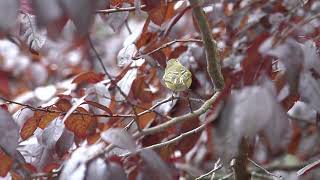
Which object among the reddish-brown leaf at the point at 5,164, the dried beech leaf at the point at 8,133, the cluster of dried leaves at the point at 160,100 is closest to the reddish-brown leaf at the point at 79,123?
the cluster of dried leaves at the point at 160,100

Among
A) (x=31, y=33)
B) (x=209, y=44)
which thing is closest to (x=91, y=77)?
(x=31, y=33)

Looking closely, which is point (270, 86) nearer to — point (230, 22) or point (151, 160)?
point (151, 160)

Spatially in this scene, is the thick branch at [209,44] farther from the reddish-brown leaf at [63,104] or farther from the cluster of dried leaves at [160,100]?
the reddish-brown leaf at [63,104]

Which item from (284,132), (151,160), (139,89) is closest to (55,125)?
(139,89)

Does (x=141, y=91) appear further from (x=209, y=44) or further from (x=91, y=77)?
(x=209, y=44)

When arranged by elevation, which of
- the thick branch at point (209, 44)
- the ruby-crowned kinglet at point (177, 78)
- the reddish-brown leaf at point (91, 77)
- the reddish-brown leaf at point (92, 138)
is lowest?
the reddish-brown leaf at point (92, 138)

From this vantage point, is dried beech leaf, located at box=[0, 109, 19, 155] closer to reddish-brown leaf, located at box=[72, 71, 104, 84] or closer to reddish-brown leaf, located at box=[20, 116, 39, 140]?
reddish-brown leaf, located at box=[20, 116, 39, 140]

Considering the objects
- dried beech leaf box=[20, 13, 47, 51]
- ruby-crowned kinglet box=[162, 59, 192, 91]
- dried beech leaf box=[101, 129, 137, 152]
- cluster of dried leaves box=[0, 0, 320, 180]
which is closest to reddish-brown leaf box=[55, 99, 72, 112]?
cluster of dried leaves box=[0, 0, 320, 180]
